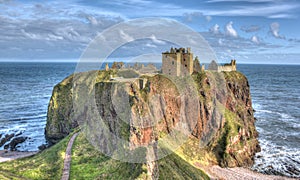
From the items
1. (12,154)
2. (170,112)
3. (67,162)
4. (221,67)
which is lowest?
(12,154)

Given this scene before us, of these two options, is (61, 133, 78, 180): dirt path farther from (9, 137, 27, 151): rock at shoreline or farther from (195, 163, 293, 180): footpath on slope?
(9, 137, 27, 151): rock at shoreline

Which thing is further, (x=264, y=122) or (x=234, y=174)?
(x=264, y=122)

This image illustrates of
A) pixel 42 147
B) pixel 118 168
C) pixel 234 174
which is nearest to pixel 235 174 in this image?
pixel 234 174

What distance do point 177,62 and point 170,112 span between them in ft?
44.5

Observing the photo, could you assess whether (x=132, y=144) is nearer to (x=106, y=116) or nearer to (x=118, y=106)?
(x=118, y=106)

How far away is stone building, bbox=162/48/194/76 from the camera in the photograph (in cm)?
6819

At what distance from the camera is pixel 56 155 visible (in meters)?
58.8

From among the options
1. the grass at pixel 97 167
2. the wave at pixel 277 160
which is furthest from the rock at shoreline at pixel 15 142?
the wave at pixel 277 160

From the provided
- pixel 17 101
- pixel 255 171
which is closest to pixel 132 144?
pixel 255 171

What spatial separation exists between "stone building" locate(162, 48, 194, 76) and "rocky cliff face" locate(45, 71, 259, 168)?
7.84ft

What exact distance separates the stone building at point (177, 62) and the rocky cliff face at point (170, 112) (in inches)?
94.1

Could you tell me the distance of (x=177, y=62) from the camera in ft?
224

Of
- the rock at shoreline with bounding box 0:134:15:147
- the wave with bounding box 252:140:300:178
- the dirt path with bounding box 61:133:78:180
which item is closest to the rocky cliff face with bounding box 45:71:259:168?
the wave with bounding box 252:140:300:178

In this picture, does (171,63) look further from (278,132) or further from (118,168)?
(278,132)
